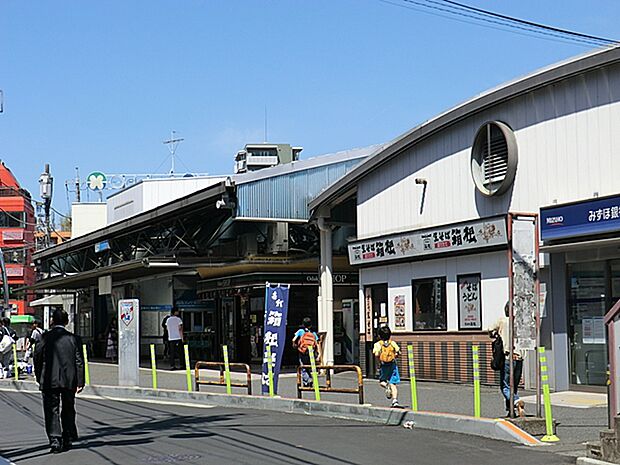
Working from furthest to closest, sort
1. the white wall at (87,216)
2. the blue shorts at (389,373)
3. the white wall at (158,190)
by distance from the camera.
Result: the white wall at (87,216), the white wall at (158,190), the blue shorts at (389,373)

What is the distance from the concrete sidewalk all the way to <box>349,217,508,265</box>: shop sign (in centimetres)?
319

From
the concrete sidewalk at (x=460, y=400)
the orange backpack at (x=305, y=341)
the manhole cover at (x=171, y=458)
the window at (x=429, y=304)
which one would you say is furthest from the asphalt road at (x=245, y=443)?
the window at (x=429, y=304)

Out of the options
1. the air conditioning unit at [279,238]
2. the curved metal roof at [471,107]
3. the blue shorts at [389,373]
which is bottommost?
the blue shorts at [389,373]

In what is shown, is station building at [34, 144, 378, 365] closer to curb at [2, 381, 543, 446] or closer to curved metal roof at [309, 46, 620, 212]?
curved metal roof at [309, 46, 620, 212]

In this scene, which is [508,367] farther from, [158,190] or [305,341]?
[158,190]

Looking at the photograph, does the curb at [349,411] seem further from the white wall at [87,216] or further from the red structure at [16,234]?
the red structure at [16,234]

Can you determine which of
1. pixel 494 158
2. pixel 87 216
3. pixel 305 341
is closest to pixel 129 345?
pixel 305 341

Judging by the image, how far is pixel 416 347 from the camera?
24.6 m

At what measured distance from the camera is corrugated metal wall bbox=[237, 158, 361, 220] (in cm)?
2812

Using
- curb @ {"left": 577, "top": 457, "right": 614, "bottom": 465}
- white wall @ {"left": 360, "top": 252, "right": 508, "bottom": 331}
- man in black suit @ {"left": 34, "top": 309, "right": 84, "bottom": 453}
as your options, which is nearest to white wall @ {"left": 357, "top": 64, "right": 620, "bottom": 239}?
white wall @ {"left": 360, "top": 252, "right": 508, "bottom": 331}

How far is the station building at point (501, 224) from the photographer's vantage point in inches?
734

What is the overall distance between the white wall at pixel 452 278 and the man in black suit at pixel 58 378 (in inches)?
430

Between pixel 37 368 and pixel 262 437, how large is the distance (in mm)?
3357

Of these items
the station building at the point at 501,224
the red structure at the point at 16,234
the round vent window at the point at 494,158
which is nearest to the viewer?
the station building at the point at 501,224
